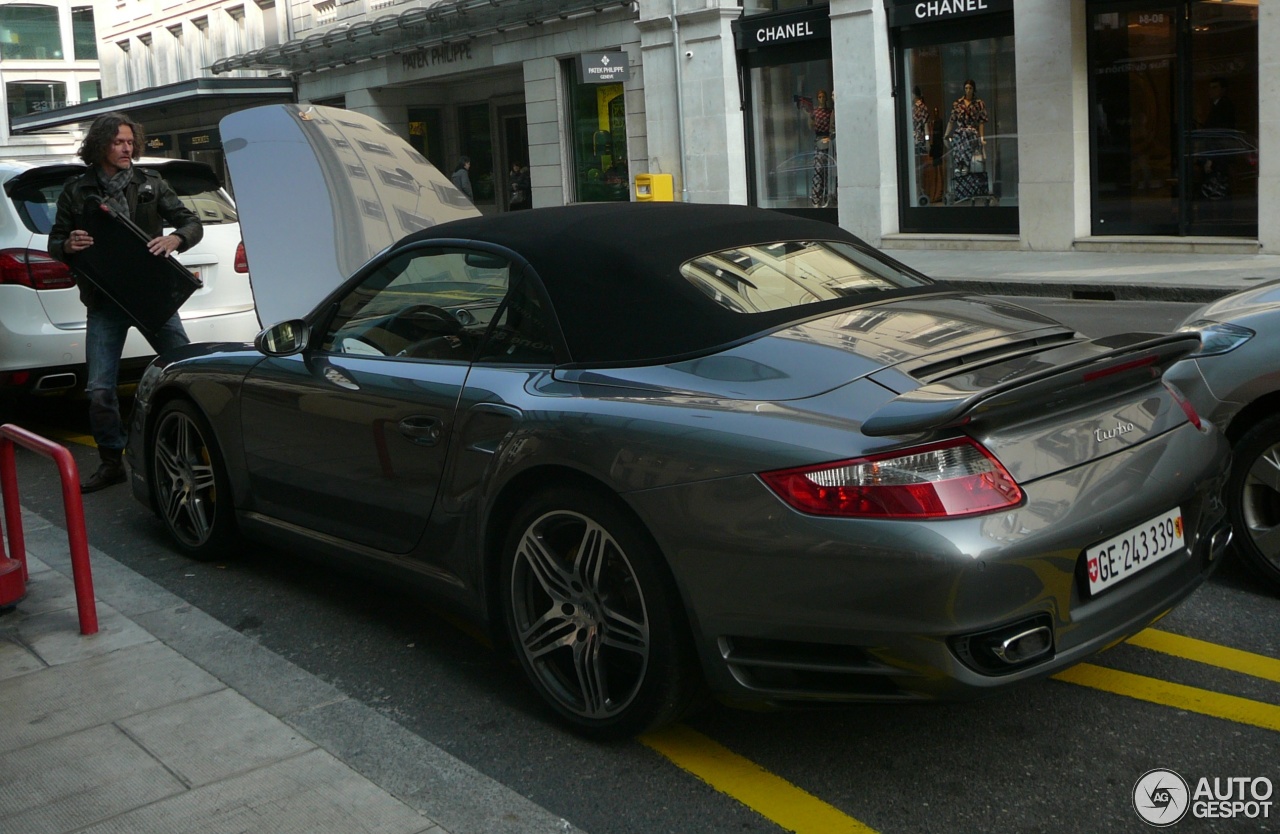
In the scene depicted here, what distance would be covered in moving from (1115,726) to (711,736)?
1100mm

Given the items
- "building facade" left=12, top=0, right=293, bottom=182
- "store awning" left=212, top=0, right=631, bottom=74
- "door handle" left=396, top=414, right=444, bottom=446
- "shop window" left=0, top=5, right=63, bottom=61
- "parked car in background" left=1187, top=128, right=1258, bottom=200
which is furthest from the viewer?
"shop window" left=0, top=5, right=63, bottom=61

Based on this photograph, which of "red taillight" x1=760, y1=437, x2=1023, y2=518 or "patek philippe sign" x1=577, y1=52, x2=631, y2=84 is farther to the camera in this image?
"patek philippe sign" x1=577, y1=52, x2=631, y2=84

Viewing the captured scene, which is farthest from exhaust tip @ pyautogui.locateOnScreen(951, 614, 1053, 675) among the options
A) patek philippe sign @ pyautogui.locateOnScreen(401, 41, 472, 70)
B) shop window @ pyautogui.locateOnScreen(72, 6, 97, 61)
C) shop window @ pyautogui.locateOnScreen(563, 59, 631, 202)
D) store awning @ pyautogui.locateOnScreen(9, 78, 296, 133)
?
shop window @ pyautogui.locateOnScreen(72, 6, 97, 61)

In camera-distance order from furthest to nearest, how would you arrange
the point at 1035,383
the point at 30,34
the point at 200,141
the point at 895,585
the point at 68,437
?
the point at 30,34
the point at 200,141
the point at 68,437
the point at 1035,383
the point at 895,585

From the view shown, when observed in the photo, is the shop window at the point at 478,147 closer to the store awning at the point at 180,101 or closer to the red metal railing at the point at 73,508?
the store awning at the point at 180,101

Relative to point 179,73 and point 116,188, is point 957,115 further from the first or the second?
point 179,73

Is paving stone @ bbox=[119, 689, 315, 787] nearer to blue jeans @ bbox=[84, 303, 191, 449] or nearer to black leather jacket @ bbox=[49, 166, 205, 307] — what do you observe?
blue jeans @ bbox=[84, 303, 191, 449]

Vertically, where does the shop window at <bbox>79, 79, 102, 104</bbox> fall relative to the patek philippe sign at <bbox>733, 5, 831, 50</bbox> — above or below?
above

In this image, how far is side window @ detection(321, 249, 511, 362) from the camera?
4.25 meters

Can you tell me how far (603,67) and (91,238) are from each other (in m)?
17.1

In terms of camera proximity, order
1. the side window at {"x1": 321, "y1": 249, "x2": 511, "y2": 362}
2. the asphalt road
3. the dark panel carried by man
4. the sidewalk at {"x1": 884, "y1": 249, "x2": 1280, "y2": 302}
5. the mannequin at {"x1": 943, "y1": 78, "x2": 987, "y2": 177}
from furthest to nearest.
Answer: the mannequin at {"x1": 943, "y1": 78, "x2": 987, "y2": 177}, the sidewalk at {"x1": 884, "y1": 249, "x2": 1280, "y2": 302}, the dark panel carried by man, the side window at {"x1": 321, "y1": 249, "x2": 511, "y2": 362}, the asphalt road

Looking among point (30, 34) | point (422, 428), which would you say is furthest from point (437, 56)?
point (30, 34)

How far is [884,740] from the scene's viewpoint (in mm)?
3674

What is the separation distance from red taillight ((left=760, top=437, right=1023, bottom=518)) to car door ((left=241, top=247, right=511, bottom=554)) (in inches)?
54.7
